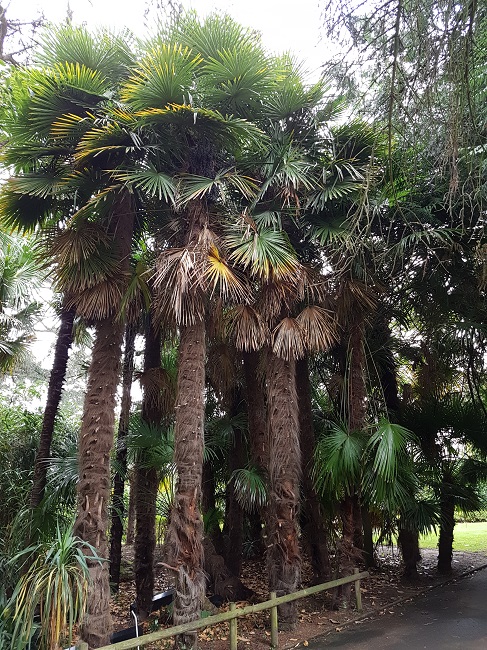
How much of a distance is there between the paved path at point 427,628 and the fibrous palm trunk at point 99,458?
276 cm

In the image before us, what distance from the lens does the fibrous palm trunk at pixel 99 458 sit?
5430 mm

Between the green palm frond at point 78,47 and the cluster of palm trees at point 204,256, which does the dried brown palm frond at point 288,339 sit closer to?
the cluster of palm trees at point 204,256

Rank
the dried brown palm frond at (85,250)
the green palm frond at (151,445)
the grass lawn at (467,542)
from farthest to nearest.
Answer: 1. the grass lawn at (467,542)
2. the green palm frond at (151,445)
3. the dried brown palm frond at (85,250)

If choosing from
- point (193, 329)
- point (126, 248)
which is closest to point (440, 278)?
point (193, 329)

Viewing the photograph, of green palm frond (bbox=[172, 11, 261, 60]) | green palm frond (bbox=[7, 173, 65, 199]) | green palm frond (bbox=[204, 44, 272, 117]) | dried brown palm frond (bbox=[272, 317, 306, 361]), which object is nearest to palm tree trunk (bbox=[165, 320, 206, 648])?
dried brown palm frond (bbox=[272, 317, 306, 361])

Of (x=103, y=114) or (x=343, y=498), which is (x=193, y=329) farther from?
(x=343, y=498)

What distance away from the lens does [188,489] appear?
6.19 metres

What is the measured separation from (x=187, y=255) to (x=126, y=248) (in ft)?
3.89

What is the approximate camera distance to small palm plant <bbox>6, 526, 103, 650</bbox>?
A: 14.5ft

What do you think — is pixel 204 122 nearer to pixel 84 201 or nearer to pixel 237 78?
pixel 237 78

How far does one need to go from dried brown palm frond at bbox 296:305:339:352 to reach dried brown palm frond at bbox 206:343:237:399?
1905 millimetres

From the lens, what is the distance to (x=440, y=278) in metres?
8.88

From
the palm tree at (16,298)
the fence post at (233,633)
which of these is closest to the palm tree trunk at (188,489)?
the fence post at (233,633)

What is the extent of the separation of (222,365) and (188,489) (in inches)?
120
